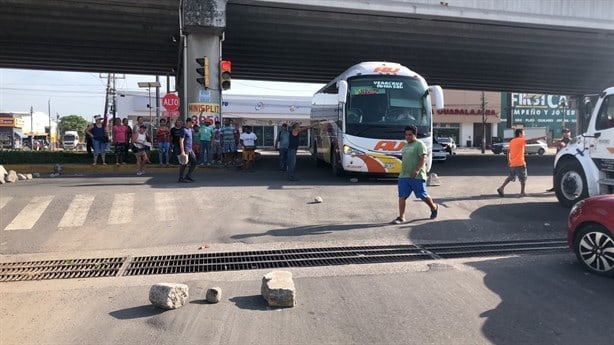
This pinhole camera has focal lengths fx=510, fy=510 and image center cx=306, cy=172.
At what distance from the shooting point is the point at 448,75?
3331cm

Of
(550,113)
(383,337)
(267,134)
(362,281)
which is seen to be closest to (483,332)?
(383,337)

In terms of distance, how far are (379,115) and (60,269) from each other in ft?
31.9

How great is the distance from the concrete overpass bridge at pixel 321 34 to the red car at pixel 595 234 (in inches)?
533

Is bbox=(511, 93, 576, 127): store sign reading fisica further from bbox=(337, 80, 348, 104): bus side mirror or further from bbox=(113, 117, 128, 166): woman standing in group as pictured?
bbox=(113, 117, 128, 166): woman standing in group

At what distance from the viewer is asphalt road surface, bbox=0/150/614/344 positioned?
179 inches

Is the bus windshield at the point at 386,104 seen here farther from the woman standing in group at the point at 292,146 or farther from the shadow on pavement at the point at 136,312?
the shadow on pavement at the point at 136,312

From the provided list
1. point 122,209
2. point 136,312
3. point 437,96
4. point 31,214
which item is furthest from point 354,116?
point 136,312

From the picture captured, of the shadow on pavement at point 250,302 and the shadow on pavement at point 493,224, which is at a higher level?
the shadow on pavement at point 493,224

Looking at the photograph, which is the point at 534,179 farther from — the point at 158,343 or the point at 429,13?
the point at 158,343

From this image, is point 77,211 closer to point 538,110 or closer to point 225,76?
point 225,76

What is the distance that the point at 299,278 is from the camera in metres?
6.11

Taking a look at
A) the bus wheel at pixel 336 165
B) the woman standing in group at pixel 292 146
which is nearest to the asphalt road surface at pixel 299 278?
the woman standing in group at pixel 292 146

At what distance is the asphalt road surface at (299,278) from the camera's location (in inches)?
179

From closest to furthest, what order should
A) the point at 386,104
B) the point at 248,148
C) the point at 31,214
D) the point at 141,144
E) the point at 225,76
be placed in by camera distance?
the point at 31,214 → the point at 386,104 → the point at 141,144 → the point at 225,76 → the point at 248,148
